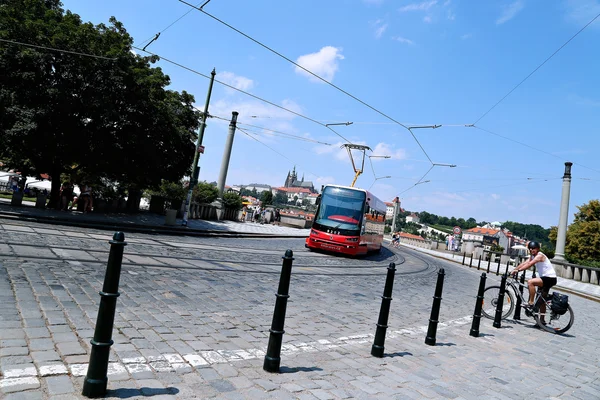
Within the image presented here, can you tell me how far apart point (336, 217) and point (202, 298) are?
12666mm

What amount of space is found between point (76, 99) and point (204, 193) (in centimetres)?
1697

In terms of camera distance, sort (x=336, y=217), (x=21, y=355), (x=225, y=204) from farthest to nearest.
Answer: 1. (x=225, y=204)
2. (x=336, y=217)
3. (x=21, y=355)

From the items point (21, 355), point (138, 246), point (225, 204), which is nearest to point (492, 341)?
point (21, 355)

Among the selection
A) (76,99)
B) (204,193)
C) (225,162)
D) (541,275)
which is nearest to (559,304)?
(541,275)

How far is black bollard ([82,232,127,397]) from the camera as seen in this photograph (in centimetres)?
284

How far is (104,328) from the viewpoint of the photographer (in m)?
2.88

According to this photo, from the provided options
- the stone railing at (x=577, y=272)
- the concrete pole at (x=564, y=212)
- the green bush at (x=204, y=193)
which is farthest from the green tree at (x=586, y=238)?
the green bush at (x=204, y=193)

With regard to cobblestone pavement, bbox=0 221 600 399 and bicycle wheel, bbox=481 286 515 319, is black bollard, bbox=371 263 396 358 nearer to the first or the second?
cobblestone pavement, bbox=0 221 600 399

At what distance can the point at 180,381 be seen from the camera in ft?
10.9

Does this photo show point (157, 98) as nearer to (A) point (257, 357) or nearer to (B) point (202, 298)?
(B) point (202, 298)

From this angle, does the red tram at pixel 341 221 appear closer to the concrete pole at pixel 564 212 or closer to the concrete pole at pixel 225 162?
the concrete pole at pixel 225 162

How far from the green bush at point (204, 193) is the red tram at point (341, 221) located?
14726mm

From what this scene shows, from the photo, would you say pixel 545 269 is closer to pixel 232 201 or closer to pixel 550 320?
pixel 550 320

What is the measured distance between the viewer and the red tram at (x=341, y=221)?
18.2m
